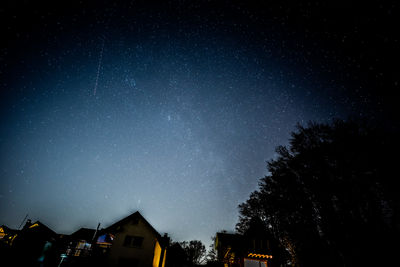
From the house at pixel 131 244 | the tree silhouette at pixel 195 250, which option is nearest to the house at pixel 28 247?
the house at pixel 131 244

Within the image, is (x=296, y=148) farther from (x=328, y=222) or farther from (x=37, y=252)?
(x=37, y=252)

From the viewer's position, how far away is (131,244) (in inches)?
837

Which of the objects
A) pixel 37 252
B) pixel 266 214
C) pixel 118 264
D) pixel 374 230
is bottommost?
pixel 118 264

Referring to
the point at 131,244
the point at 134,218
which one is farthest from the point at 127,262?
the point at 134,218

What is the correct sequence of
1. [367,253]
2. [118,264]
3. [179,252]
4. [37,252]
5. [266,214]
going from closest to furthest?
[37,252] → [367,253] → [118,264] → [266,214] → [179,252]

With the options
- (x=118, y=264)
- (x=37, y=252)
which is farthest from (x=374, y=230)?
(x=118, y=264)

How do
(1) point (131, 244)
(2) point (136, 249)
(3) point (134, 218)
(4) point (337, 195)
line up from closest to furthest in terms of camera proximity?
(4) point (337, 195) → (2) point (136, 249) → (1) point (131, 244) → (3) point (134, 218)

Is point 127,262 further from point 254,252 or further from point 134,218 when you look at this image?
point 254,252

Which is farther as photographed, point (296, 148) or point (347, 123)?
point (296, 148)

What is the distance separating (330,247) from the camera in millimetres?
16297

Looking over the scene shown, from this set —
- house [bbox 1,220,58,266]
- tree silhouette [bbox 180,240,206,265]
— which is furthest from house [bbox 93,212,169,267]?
tree silhouette [bbox 180,240,206,265]

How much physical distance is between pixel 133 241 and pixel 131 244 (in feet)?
1.17

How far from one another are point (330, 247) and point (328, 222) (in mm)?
2199

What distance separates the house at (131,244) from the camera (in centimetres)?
2012
